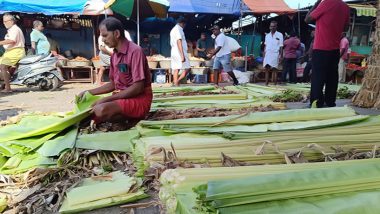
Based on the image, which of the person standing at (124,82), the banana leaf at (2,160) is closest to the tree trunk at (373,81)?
the person standing at (124,82)

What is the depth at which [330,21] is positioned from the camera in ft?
15.0

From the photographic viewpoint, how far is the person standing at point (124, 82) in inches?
138

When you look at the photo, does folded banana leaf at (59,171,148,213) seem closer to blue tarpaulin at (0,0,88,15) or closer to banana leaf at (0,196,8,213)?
banana leaf at (0,196,8,213)

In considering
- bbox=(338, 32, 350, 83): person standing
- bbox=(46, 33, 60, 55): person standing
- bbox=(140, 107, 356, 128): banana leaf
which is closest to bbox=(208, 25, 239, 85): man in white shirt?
bbox=(338, 32, 350, 83): person standing

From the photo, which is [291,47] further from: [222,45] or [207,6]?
[207,6]

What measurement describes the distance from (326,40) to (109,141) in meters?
3.21

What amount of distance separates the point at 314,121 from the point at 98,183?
2008 mm

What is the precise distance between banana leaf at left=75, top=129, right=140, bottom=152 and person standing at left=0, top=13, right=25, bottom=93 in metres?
6.18

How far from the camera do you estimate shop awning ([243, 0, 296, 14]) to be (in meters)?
12.4

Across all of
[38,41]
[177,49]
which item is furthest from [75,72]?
[177,49]

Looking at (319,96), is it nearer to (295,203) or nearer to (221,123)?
(221,123)

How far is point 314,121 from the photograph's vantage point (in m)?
3.18

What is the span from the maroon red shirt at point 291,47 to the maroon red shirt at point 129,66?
731 cm

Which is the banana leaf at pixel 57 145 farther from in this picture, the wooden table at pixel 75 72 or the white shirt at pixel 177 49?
the wooden table at pixel 75 72
